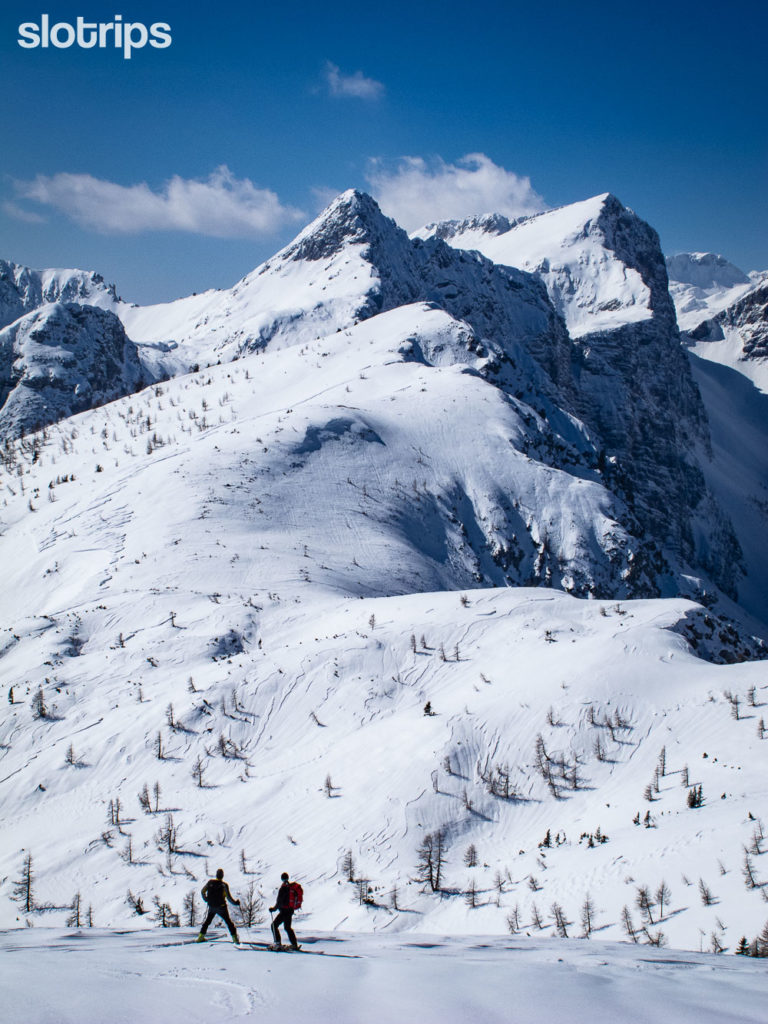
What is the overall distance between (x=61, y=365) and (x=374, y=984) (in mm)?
82397

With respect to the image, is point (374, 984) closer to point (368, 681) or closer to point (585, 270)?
point (368, 681)

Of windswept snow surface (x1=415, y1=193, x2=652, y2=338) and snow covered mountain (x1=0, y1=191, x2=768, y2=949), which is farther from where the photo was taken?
windswept snow surface (x1=415, y1=193, x2=652, y2=338)

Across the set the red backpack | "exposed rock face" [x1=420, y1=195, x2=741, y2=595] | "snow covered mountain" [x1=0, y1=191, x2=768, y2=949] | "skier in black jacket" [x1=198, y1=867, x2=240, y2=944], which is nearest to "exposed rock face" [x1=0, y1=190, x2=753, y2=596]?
"exposed rock face" [x1=420, y1=195, x2=741, y2=595]

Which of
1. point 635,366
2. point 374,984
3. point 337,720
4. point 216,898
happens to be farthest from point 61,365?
point 635,366

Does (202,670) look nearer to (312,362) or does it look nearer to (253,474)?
(253,474)

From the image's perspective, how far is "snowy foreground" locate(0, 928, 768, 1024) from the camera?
495 cm

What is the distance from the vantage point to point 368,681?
51.9 ft

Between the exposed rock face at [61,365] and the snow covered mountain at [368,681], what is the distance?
35.5m

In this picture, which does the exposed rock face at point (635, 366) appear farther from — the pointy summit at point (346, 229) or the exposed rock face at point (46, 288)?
the exposed rock face at point (46, 288)

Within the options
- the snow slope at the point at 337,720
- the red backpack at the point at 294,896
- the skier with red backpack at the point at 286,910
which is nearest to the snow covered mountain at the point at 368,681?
the snow slope at the point at 337,720

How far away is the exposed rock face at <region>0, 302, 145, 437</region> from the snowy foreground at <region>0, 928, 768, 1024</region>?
72.8 meters

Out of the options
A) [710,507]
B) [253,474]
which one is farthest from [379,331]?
[710,507]

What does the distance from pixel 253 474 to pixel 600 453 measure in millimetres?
26830

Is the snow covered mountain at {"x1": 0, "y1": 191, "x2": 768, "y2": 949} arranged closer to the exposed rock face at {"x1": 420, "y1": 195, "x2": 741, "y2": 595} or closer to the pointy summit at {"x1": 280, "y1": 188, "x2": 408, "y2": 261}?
the pointy summit at {"x1": 280, "y1": 188, "x2": 408, "y2": 261}
